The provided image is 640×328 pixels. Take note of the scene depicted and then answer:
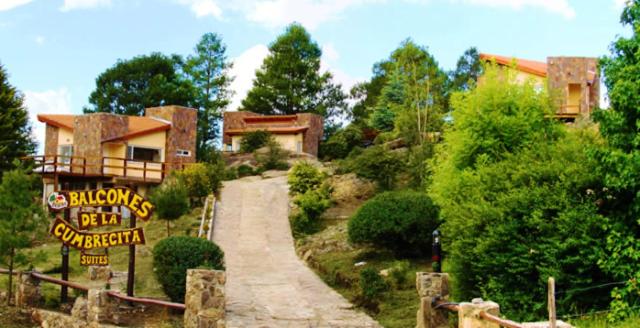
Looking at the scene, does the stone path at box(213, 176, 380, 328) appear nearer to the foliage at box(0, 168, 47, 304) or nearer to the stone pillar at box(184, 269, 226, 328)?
the stone pillar at box(184, 269, 226, 328)

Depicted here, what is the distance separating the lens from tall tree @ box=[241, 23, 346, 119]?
6303 centimetres

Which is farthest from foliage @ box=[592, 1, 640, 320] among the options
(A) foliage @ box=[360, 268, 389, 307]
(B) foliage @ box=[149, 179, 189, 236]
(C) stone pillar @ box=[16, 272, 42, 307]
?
(B) foliage @ box=[149, 179, 189, 236]

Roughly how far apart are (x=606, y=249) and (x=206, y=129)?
46.9m

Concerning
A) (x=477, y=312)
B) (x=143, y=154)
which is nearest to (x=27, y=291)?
(x=477, y=312)

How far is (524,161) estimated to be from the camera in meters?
18.9

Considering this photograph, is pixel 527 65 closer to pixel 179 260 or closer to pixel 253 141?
pixel 253 141

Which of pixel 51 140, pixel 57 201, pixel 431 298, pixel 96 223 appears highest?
pixel 51 140

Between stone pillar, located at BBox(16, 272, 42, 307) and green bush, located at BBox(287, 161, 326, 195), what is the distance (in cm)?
1851

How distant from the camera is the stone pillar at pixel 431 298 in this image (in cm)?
1725

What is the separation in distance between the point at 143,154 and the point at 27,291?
23.9 metres

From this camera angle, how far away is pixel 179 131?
46969 mm

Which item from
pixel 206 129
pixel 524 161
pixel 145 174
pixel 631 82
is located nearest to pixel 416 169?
pixel 145 174

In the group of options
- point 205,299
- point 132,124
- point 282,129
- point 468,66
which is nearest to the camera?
point 205,299

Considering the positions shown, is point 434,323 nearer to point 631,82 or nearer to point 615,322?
point 615,322
